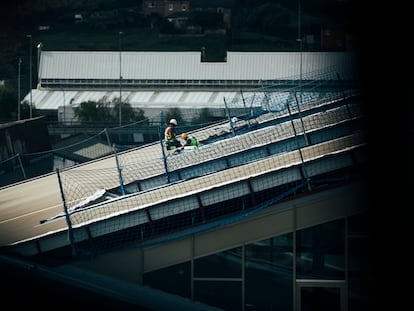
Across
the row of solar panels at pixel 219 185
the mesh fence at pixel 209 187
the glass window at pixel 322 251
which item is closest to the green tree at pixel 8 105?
the mesh fence at pixel 209 187

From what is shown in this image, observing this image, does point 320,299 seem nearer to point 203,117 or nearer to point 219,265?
point 219,265

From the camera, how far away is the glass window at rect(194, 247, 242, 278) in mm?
3459

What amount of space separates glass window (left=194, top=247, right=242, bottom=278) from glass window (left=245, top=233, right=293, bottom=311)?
0.05 metres

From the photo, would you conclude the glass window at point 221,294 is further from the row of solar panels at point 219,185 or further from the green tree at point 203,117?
the green tree at point 203,117

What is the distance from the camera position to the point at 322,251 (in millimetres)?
3387

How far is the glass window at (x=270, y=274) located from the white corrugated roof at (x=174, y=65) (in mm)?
4452

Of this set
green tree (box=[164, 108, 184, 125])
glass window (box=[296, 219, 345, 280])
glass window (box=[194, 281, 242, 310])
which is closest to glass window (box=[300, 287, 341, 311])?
glass window (box=[296, 219, 345, 280])

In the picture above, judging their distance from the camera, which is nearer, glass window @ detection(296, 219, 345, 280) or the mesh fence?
glass window @ detection(296, 219, 345, 280)

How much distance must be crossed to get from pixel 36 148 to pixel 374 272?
4028mm

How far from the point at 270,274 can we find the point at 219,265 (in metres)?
0.18

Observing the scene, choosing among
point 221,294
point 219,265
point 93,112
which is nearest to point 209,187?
point 219,265

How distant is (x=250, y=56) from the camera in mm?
8664

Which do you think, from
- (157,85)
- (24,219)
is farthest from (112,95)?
(24,219)

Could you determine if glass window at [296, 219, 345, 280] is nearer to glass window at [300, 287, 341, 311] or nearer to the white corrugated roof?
glass window at [300, 287, 341, 311]
